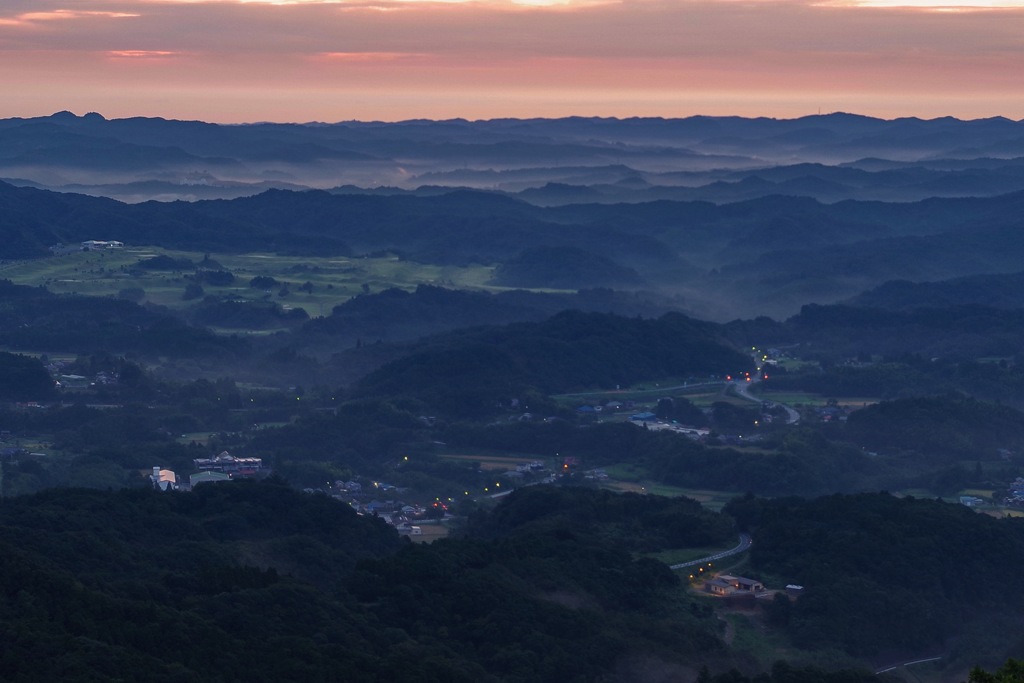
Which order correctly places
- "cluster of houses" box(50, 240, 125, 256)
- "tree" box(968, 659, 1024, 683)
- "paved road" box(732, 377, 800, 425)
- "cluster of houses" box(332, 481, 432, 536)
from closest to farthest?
"tree" box(968, 659, 1024, 683) → "cluster of houses" box(332, 481, 432, 536) → "paved road" box(732, 377, 800, 425) → "cluster of houses" box(50, 240, 125, 256)

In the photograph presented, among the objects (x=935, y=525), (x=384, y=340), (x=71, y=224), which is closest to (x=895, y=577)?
(x=935, y=525)

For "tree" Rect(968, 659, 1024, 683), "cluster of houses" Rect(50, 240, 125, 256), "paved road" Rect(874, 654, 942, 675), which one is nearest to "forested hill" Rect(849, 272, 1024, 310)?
"cluster of houses" Rect(50, 240, 125, 256)

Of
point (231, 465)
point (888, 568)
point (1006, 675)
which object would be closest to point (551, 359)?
point (231, 465)

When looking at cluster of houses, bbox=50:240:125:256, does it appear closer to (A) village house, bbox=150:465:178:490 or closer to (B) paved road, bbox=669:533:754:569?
(A) village house, bbox=150:465:178:490

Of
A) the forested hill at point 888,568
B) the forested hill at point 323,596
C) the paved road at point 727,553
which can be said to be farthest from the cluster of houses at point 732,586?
the paved road at point 727,553

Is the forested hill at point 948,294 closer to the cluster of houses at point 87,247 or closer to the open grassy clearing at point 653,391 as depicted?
the open grassy clearing at point 653,391
